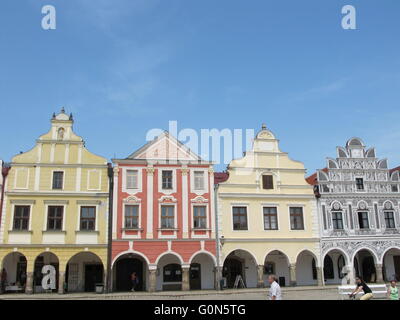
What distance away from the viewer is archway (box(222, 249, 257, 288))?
1236 inches

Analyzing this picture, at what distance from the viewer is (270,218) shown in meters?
31.4

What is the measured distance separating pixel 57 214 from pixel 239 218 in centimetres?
1281

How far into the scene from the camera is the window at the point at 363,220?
107 feet

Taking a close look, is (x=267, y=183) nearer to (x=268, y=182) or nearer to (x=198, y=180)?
(x=268, y=182)

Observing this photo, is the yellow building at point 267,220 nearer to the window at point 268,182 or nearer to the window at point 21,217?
the window at point 268,182

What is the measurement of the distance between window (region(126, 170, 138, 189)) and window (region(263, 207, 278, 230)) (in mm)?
9770

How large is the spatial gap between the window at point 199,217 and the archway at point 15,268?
12.1m

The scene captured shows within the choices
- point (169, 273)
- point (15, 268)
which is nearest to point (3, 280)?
point (15, 268)

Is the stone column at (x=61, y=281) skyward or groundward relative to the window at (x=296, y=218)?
groundward

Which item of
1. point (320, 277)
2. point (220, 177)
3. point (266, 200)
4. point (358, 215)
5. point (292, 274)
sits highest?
point (220, 177)

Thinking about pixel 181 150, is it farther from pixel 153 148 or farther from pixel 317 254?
pixel 317 254

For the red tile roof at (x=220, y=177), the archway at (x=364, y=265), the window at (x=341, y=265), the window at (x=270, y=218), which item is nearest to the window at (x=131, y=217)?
the red tile roof at (x=220, y=177)

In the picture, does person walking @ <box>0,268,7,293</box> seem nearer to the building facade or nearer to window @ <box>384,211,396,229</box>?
the building facade
